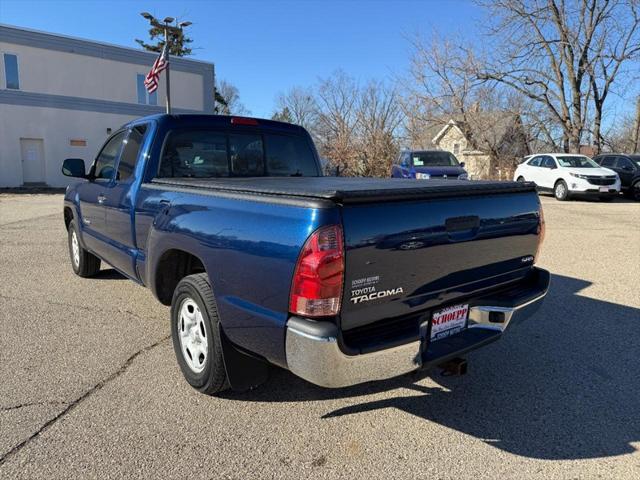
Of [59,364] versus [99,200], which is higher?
[99,200]

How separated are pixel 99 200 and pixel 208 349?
269 cm

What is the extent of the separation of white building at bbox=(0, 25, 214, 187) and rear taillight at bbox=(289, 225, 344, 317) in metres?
26.2

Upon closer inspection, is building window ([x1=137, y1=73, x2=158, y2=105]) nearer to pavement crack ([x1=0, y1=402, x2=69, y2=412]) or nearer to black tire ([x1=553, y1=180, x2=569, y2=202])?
black tire ([x1=553, y1=180, x2=569, y2=202])

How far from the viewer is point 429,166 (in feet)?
52.4

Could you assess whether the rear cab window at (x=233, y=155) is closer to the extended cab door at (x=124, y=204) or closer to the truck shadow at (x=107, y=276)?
the extended cab door at (x=124, y=204)

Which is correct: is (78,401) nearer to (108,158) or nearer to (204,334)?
(204,334)

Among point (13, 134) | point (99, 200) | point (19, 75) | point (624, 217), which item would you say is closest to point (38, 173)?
point (13, 134)

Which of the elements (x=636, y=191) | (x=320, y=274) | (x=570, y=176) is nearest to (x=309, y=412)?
(x=320, y=274)

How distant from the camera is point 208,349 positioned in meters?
3.01

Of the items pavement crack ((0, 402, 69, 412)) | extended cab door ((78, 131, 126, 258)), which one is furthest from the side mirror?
pavement crack ((0, 402, 69, 412))

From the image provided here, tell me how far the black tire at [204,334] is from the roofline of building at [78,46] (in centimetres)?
2567

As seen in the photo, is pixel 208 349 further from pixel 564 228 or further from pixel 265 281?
pixel 564 228

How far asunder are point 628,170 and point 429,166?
841 cm

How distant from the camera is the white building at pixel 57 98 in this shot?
23172 mm
